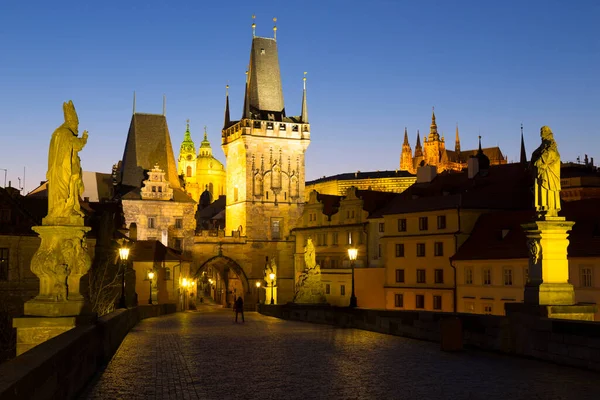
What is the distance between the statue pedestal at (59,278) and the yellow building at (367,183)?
133424 millimetres

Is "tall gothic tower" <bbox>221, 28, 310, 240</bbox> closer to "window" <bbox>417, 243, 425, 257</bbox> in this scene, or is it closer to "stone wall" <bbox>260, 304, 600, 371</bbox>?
"window" <bbox>417, 243, 425, 257</bbox>

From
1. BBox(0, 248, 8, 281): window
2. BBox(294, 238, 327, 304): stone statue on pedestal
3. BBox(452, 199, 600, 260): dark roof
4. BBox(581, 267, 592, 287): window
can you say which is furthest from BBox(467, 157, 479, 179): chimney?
BBox(0, 248, 8, 281): window

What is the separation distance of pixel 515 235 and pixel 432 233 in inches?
366

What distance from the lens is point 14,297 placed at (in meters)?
44.4

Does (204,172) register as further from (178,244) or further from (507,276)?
(507,276)

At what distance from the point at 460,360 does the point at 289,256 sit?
78508 mm

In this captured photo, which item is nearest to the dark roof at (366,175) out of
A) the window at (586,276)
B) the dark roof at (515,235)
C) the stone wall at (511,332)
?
the dark roof at (515,235)

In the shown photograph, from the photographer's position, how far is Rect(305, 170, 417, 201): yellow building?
152 meters

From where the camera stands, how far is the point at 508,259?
4784cm

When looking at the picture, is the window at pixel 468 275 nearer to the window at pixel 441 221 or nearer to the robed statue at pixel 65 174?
the window at pixel 441 221

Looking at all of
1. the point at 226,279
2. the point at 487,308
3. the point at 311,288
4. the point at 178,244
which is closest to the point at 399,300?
the point at 487,308

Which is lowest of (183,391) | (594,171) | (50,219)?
(183,391)

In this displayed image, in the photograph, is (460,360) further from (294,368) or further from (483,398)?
(483,398)

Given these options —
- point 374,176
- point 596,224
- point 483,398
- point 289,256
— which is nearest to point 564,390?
point 483,398
